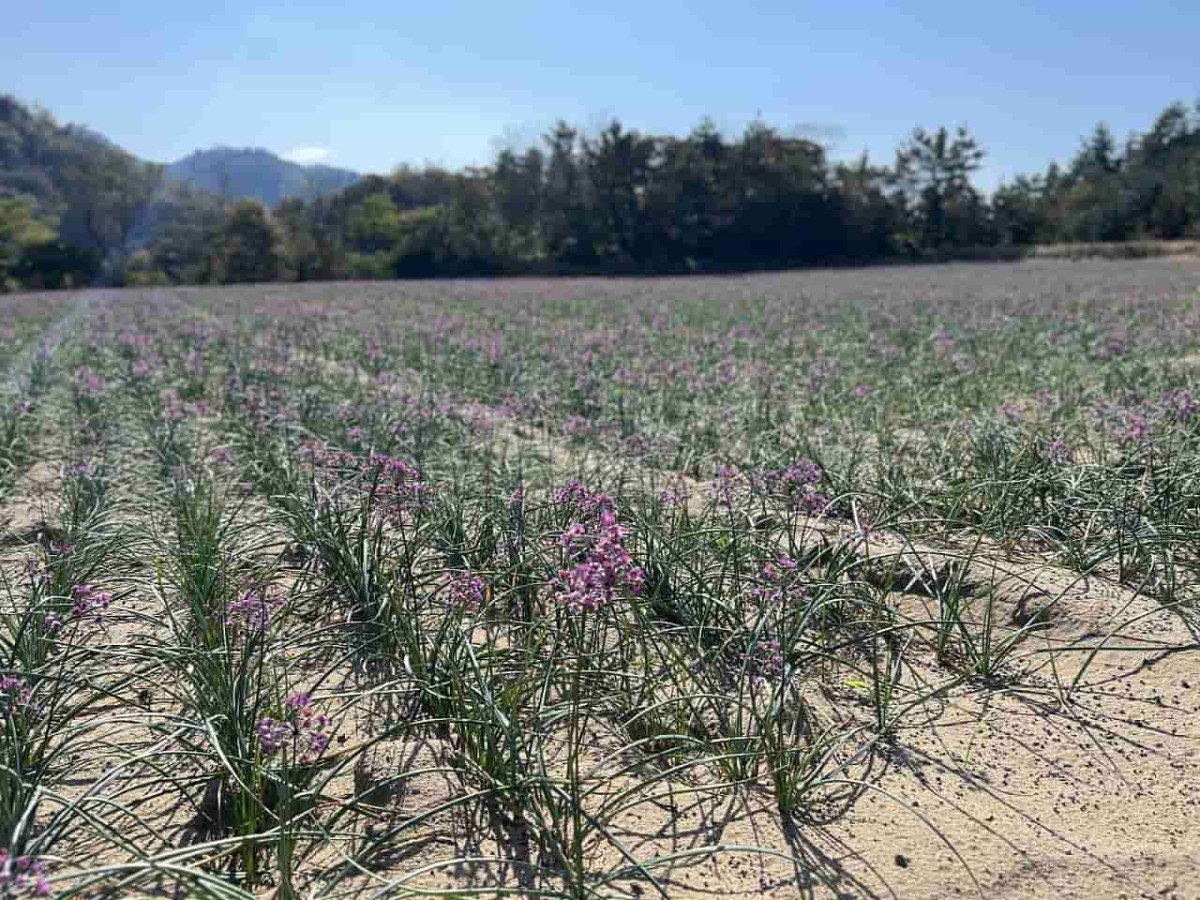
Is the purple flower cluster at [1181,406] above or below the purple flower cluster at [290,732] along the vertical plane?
above

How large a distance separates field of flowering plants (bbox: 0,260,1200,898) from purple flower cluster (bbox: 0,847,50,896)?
2 cm

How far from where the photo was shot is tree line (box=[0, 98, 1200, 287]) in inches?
2179

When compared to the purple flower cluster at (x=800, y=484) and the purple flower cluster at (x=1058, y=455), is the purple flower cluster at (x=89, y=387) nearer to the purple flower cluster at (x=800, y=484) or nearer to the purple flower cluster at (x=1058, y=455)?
the purple flower cluster at (x=800, y=484)

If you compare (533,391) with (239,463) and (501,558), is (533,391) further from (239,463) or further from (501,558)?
(501,558)

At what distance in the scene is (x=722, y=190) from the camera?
58.3m

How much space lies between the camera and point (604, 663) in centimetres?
298

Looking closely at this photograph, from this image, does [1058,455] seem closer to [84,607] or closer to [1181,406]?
[1181,406]

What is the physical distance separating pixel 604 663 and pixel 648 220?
57.3m

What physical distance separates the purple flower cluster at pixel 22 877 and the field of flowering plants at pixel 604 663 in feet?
0.06

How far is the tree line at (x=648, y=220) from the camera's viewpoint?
55344 millimetres

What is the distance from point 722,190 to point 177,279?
4014 centimetres

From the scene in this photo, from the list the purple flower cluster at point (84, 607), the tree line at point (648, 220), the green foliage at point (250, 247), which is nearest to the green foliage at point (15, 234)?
the tree line at point (648, 220)

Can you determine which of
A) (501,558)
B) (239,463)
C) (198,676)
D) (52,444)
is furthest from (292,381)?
(198,676)

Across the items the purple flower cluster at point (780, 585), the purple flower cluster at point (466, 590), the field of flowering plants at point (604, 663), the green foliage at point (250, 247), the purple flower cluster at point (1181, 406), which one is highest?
the green foliage at point (250, 247)
